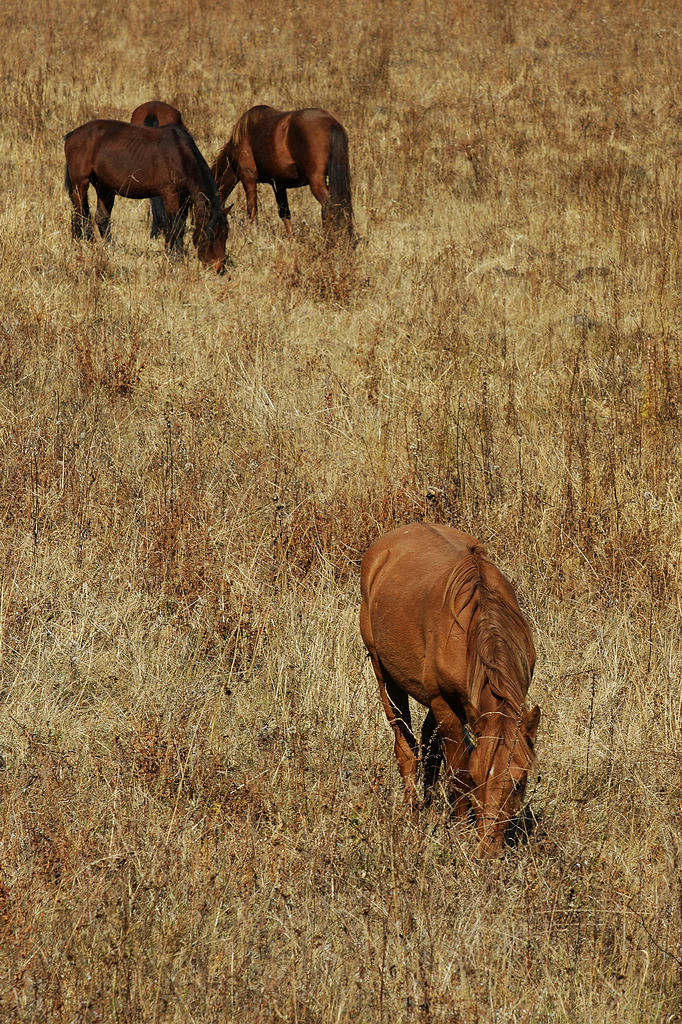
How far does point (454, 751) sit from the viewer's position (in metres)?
3.03

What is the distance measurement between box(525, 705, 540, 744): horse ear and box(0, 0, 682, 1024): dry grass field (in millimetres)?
371

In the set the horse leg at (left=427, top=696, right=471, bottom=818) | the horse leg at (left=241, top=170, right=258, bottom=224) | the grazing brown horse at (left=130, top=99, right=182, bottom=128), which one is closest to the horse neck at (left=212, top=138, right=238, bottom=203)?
the horse leg at (left=241, top=170, right=258, bottom=224)

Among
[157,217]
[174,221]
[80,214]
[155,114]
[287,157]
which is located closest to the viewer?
[174,221]

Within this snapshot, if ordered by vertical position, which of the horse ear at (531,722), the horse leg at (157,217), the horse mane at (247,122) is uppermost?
the horse mane at (247,122)

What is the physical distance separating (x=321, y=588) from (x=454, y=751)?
1696 mm

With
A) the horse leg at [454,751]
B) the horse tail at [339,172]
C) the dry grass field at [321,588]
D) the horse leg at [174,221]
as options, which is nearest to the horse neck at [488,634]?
the horse leg at [454,751]

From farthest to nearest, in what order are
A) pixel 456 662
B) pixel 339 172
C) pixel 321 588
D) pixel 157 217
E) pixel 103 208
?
pixel 157 217 → pixel 339 172 → pixel 103 208 → pixel 321 588 → pixel 456 662

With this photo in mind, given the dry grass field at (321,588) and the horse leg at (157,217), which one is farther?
the horse leg at (157,217)

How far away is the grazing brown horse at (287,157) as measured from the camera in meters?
10.6

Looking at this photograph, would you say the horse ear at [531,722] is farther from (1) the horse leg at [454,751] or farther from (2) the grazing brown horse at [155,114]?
(2) the grazing brown horse at [155,114]

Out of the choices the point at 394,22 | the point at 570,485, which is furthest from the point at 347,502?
the point at 394,22

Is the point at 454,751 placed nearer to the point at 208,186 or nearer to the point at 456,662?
the point at 456,662

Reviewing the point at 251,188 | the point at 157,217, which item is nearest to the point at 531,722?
the point at 157,217

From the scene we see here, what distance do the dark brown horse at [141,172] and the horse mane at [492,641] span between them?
7.13 m
